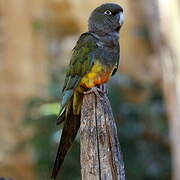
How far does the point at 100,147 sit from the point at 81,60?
0.86 metres

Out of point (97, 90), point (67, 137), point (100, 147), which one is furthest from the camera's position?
point (97, 90)

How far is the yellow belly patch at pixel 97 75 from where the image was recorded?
3.16 meters

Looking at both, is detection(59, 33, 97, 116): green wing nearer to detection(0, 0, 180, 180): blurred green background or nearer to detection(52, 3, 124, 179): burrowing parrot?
detection(52, 3, 124, 179): burrowing parrot

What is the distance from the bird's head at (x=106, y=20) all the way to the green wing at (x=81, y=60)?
0.07m

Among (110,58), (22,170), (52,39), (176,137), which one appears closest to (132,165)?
(176,137)

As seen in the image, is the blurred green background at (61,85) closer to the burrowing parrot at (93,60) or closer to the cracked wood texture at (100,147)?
the burrowing parrot at (93,60)

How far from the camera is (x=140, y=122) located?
300 inches

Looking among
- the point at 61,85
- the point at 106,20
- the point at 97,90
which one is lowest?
the point at 97,90

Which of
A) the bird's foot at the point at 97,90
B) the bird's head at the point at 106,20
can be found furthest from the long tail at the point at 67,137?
the bird's head at the point at 106,20

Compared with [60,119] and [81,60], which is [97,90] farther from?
[81,60]

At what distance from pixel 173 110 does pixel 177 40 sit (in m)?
0.83

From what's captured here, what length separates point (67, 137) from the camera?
282 centimetres

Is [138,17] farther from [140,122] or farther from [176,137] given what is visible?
[176,137]

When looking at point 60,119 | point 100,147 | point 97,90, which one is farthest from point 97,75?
point 100,147
